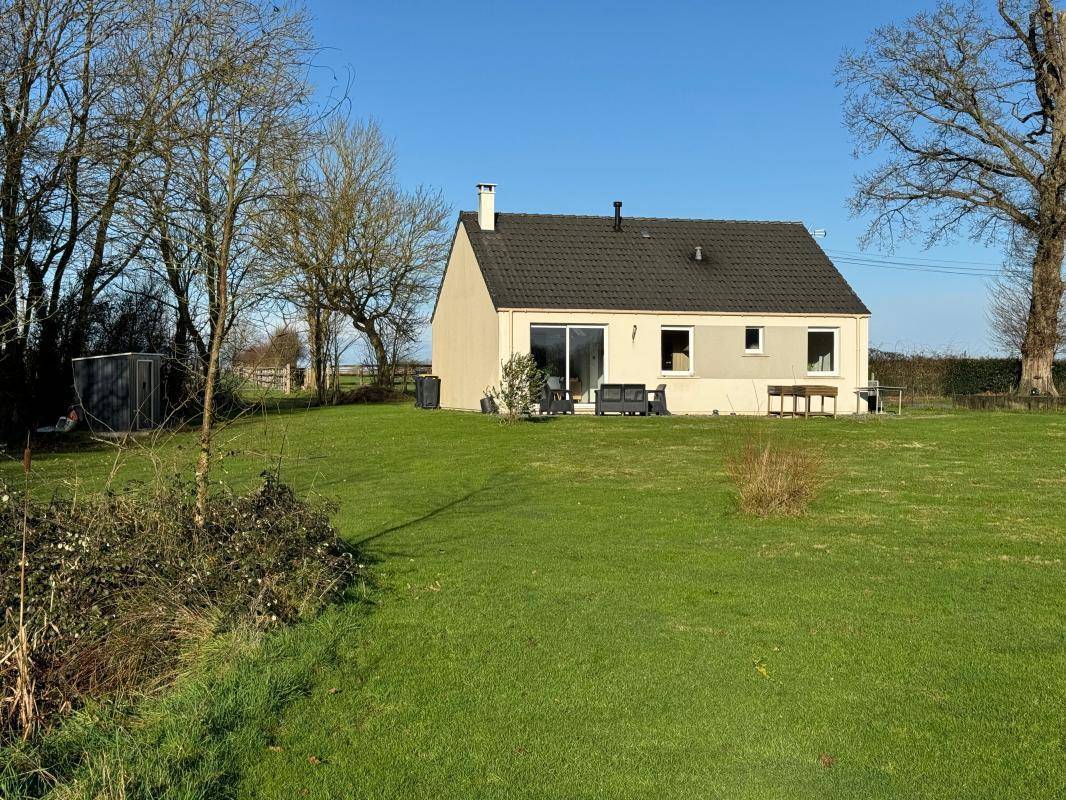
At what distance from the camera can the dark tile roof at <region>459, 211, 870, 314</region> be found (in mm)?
25547

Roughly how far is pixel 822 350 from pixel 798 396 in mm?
2855

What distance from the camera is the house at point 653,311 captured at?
25.1 m

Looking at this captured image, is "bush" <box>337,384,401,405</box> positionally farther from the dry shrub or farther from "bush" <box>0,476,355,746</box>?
"bush" <box>0,476,355,746</box>

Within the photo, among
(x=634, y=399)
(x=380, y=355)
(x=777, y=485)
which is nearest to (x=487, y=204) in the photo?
(x=634, y=399)

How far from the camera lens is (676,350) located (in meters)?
26.0

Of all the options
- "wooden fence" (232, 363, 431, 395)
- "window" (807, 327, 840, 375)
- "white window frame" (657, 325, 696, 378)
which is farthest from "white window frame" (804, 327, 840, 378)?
"wooden fence" (232, 363, 431, 395)

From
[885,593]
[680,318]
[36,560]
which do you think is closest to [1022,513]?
[885,593]

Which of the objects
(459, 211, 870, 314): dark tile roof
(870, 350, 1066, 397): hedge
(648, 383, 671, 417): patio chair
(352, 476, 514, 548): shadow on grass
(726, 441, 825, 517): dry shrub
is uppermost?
(459, 211, 870, 314): dark tile roof

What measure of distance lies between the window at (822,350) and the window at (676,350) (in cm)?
347

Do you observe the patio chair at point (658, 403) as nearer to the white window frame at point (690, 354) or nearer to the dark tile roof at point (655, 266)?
the white window frame at point (690, 354)

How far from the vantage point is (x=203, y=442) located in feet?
22.9

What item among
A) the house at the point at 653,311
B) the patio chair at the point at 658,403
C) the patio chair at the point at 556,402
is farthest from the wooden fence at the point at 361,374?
the patio chair at the point at 658,403

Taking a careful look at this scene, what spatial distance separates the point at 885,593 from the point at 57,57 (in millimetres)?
16938

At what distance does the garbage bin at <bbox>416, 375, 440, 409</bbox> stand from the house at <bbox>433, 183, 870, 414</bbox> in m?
0.59
